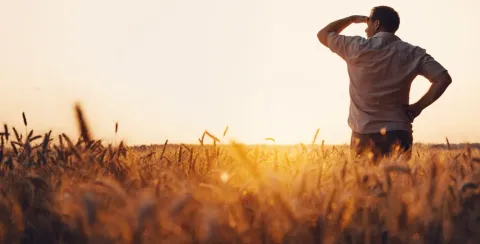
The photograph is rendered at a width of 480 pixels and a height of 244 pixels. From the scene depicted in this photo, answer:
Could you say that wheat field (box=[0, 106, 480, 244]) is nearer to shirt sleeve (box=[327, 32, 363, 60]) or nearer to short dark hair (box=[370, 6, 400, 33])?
shirt sleeve (box=[327, 32, 363, 60])

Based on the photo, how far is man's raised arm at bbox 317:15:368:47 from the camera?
5613 millimetres

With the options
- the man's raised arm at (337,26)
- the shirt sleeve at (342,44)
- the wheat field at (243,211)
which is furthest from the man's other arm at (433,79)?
the wheat field at (243,211)

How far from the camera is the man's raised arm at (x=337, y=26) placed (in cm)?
561

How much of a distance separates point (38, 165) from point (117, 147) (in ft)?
1.49

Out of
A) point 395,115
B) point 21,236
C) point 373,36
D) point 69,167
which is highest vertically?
point 373,36

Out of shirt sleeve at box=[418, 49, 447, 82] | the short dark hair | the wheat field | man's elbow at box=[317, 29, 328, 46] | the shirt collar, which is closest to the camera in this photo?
the wheat field

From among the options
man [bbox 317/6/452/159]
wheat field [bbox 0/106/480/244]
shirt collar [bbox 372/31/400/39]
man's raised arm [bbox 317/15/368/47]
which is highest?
man's raised arm [bbox 317/15/368/47]

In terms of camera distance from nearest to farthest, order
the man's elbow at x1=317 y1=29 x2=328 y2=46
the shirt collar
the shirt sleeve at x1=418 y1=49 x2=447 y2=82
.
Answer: the shirt sleeve at x1=418 y1=49 x2=447 y2=82
the shirt collar
the man's elbow at x1=317 y1=29 x2=328 y2=46

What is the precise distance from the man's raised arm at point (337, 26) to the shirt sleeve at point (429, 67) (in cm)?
83

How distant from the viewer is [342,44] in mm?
5262

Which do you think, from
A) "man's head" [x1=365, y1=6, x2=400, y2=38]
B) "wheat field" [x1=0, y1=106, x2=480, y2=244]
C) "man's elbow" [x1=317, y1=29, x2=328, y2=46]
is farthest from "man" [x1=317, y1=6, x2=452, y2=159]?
"wheat field" [x1=0, y1=106, x2=480, y2=244]

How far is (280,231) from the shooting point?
1.45 m

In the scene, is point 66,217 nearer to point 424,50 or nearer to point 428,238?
point 428,238

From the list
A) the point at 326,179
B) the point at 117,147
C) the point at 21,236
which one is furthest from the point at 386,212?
the point at 117,147
